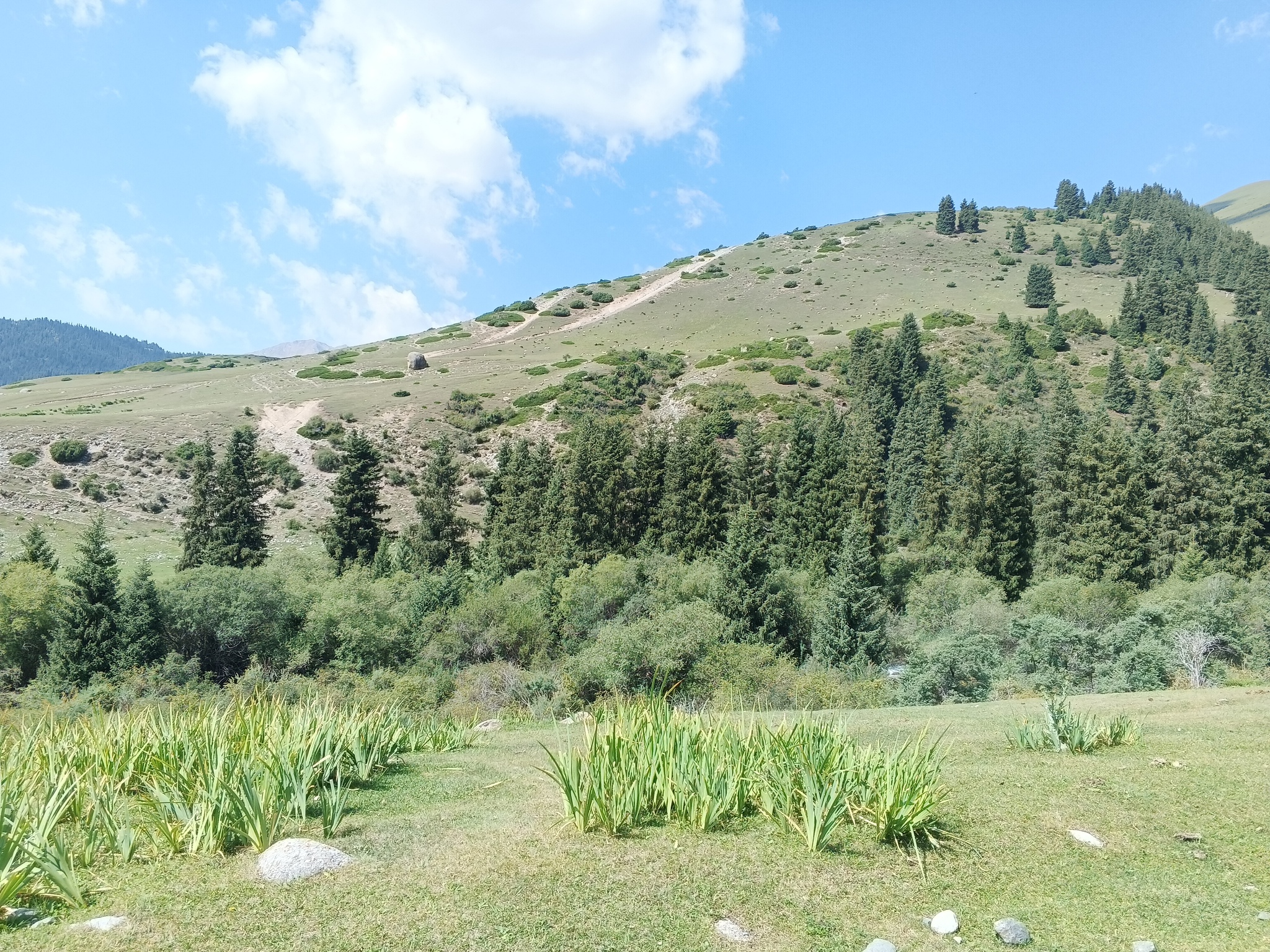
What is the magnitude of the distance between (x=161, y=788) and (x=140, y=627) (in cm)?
2871

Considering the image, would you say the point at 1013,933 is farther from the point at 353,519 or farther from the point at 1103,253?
the point at 1103,253

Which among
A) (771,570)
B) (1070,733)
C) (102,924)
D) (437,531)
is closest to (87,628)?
(437,531)

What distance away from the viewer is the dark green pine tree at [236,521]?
4506 cm

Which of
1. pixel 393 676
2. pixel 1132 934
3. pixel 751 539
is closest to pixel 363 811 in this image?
pixel 1132 934

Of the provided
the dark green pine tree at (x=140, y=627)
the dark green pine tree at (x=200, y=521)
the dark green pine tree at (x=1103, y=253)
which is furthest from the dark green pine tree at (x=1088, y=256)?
the dark green pine tree at (x=140, y=627)

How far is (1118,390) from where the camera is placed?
7669cm

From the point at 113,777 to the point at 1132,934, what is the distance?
9531 millimetres

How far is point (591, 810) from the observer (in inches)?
296

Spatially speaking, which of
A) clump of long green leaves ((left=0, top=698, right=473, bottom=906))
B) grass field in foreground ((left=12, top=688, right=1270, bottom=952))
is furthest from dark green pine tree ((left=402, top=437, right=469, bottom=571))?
grass field in foreground ((left=12, top=688, right=1270, bottom=952))

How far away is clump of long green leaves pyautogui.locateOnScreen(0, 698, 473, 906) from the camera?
601 cm

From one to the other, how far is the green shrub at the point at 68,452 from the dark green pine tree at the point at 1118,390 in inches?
3587

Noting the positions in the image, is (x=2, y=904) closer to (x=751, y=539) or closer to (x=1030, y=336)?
(x=751, y=539)

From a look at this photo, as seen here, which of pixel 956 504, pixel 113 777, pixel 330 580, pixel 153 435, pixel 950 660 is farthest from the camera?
pixel 153 435

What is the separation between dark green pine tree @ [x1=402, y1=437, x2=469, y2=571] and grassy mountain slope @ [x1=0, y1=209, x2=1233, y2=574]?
1205cm
